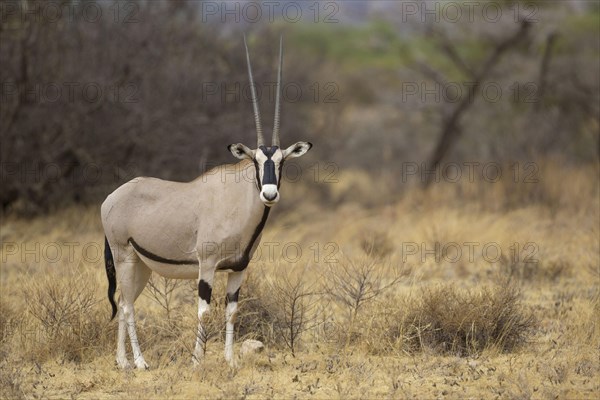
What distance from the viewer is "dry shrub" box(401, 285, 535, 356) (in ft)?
24.0

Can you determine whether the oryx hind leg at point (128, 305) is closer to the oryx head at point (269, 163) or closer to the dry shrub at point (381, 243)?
the oryx head at point (269, 163)

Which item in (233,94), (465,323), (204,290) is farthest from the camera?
(233,94)

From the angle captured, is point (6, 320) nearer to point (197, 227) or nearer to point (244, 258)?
point (197, 227)

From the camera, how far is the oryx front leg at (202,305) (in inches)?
260

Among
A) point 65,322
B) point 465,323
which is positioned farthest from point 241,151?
point 465,323

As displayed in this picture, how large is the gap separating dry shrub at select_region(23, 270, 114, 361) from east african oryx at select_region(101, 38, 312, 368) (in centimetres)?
42

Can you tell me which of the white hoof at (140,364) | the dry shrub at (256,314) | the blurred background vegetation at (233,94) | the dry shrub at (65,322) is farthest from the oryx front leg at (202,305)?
the blurred background vegetation at (233,94)

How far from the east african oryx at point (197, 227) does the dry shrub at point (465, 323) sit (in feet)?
5.25

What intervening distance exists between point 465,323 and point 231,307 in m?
1.98

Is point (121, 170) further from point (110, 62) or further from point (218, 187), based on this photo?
point (218, 187)

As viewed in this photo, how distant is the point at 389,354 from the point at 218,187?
77.6 inches

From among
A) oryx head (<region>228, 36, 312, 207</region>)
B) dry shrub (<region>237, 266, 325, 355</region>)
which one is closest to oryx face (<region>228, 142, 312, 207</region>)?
oryx head (<region>228, 36, 312, 207</region>)

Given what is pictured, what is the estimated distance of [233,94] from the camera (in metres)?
15.3

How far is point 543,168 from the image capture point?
604 inches
